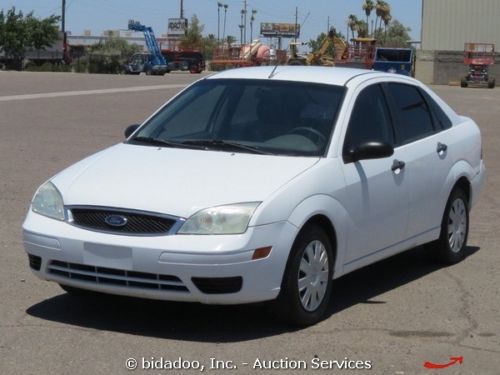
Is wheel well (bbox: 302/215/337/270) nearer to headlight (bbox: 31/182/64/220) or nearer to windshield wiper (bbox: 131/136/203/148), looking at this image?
windshield wiper (bbox: 131/136/203/148)

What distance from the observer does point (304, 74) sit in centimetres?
734

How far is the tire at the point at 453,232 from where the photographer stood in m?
8.00

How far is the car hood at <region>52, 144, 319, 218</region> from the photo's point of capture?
5.80m

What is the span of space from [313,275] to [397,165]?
4.34ft

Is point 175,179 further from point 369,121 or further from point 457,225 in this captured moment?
point 457,225

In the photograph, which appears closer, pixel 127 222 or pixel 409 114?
pixel 127 222

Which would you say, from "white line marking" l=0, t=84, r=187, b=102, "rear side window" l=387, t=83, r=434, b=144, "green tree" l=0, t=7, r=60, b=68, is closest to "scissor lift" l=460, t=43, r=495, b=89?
"white line marking" l=0, t=84, r=187, b=102

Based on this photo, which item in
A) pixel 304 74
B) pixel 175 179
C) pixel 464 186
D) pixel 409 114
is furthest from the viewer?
pixel 464 186

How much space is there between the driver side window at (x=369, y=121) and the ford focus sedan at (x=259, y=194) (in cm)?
1

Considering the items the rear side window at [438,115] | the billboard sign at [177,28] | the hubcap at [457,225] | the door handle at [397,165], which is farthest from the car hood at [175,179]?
the billboard sign at [177,28]

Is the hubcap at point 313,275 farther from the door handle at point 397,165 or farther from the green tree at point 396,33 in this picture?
the green tree at point 396,33

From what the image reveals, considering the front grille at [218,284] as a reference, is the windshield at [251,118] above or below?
Result: above

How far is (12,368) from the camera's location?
5.31m

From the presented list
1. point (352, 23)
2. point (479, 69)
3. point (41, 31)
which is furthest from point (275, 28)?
point (479, 69)
